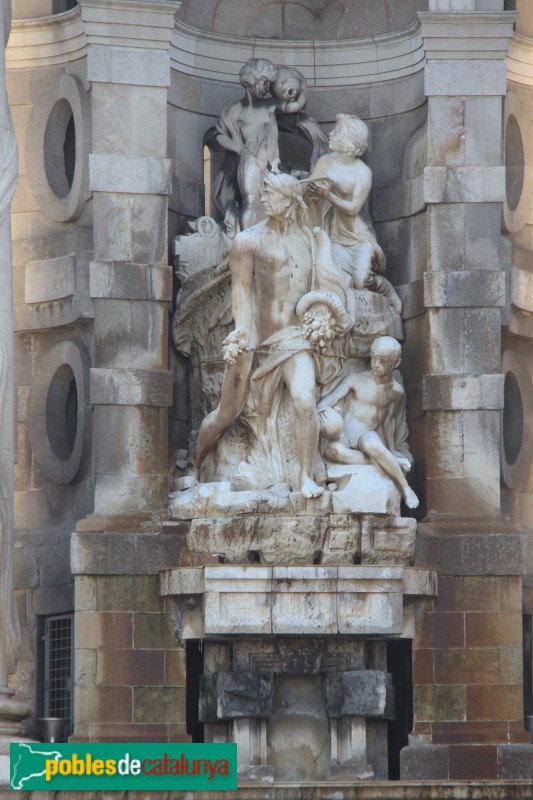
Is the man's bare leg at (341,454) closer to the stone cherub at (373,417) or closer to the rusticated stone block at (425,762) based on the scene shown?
the stone cherub at (373,417)

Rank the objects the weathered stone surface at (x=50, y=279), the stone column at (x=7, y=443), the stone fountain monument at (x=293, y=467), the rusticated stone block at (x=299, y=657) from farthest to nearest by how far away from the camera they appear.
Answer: the weathered stone surface at (x=50, y=279), the rusticated stone block at (x=299, y=657), the stone fountain monument at (x=293, y=467), the stone column at (x=7, y=443)

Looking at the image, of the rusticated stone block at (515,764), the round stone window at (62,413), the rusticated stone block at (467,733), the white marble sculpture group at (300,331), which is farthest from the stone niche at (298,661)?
the round stone window at (62,413)

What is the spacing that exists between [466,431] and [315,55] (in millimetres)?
4514

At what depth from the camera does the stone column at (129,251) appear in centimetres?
2692

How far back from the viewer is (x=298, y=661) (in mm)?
26203

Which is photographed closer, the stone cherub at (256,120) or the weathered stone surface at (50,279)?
the weathered stone surface at (50,279)

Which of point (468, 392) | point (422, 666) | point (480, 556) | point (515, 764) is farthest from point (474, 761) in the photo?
point (468, 392)

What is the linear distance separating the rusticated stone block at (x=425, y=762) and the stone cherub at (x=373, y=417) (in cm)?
232

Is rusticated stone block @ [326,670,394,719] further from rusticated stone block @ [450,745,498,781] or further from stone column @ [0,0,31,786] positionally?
stone column @ [0,0,31,786]

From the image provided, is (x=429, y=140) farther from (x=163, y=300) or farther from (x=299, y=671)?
(x=299, y=671)

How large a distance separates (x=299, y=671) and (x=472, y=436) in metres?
2.89

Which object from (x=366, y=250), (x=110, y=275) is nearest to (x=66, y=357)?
(x=110, y=275)

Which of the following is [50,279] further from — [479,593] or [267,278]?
[479,593]

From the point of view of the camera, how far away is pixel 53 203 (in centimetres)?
2802
